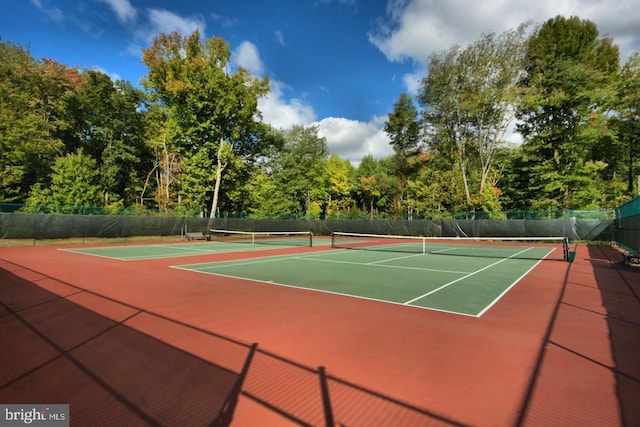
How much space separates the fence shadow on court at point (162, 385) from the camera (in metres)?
3.19

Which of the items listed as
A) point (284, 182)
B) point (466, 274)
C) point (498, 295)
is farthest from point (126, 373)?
point (284, 182)

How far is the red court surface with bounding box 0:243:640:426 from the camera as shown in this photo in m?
3.28

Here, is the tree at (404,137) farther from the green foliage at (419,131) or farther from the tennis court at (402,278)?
the tennis court at (402,278)

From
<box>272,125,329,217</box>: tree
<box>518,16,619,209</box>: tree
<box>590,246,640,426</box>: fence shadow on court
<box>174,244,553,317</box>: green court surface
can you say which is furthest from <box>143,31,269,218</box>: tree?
<box>590,246,640,426</box>: fence shadow on court

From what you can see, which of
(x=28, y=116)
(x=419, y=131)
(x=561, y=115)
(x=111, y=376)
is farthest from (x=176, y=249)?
(x=561, y=115)

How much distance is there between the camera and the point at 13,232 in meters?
21.1

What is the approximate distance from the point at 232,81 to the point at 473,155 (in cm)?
2986

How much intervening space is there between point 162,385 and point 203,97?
3648 cm

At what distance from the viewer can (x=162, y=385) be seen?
3754mm

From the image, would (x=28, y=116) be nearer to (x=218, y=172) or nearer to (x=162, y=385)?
(x=218, y=172)

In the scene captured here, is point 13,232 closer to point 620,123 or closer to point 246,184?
point 246,184

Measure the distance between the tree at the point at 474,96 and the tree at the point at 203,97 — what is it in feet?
64.2

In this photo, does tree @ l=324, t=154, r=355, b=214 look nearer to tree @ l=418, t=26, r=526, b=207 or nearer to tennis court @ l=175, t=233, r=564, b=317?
tree @ l=418, t=26, r=526, b=207

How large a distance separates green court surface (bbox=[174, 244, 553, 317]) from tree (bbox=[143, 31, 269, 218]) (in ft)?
81.2
